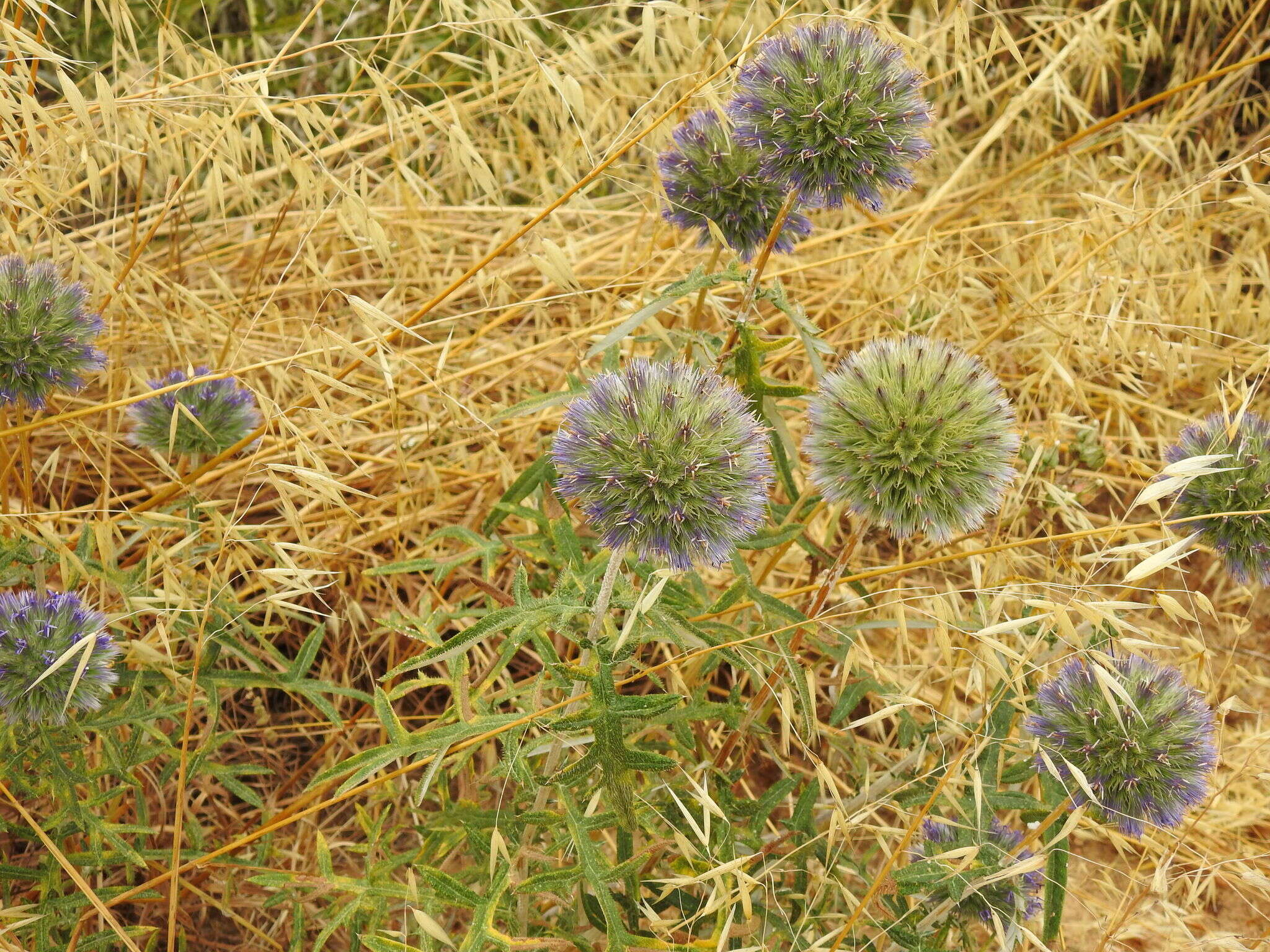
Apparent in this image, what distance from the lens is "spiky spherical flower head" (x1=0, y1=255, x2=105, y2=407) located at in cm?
200

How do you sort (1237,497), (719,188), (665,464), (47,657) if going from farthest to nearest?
(719,188), (1237,497), (47,657), (665,464)

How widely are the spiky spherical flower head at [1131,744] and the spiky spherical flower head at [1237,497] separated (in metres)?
0.26

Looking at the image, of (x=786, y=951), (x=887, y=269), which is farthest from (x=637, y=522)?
(x=887, y=269)

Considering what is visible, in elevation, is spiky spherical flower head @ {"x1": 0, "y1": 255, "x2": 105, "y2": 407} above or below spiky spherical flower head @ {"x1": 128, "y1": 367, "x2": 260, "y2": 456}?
above

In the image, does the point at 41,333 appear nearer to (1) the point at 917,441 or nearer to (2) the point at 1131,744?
(1) the point at 917,441

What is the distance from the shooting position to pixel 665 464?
159cm

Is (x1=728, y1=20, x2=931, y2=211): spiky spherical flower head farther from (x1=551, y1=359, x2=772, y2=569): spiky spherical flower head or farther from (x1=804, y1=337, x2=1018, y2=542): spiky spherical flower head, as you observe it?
(x1=551, y1=359, x2=772, y2=569): spiky spherical flower head

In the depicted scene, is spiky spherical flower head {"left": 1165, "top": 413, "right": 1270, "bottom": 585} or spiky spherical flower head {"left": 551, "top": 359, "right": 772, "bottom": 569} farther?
spiky spherical flower head {"left": 1165, "top": 413, "right": 1270, "bottom": 585}

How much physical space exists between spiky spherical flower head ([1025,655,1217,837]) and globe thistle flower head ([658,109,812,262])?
40.0 inches

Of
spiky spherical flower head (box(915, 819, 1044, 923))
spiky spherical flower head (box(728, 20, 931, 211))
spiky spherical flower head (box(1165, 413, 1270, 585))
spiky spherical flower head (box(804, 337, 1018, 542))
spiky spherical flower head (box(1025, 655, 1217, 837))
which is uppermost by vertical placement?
spiky spherical flower head (box(728, 20, 931, 211))

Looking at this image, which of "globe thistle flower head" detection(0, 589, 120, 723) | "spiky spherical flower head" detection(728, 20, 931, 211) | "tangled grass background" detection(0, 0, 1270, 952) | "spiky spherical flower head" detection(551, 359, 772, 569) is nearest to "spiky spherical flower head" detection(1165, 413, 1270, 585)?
"tangled grass background" detection(0, 0, 1270, 952)

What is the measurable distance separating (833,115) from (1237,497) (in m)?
0.99

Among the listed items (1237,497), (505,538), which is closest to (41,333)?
(505,538)

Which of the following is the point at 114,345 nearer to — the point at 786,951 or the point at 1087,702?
the point at 786,951
